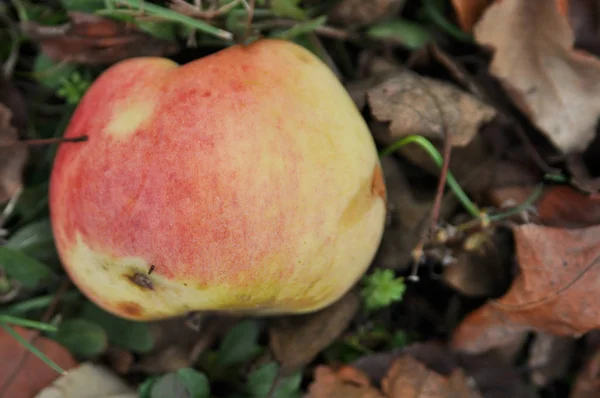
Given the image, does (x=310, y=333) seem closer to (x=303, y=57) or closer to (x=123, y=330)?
(x=123, y=330)

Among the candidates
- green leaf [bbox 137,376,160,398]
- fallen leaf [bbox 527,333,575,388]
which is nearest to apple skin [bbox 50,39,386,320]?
green leaf [bbox 137,376,160,398]

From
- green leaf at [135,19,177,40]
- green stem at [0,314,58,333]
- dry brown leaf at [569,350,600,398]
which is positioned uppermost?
green leaf at [135,19,177,40]

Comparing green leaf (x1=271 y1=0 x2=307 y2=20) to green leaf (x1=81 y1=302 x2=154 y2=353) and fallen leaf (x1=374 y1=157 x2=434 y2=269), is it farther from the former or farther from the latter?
green leaf (x1=81 y1=302 x2=154 y2=353)

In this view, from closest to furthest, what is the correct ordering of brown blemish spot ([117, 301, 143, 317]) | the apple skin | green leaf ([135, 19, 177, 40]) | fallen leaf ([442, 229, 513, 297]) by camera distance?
the apple skin
brown blemish spot ([117, 301, 143, 317])
green leaf ([135, 19, 177, 40])
fallen leaf ([442, 229, 513, 297])

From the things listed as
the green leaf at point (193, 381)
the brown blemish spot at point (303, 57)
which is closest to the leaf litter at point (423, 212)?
the green leaf at point (193, 381)

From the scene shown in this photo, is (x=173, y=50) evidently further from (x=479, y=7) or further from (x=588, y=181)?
(x=588, y=181)

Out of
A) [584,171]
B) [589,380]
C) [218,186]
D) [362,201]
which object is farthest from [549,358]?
[218,186]
